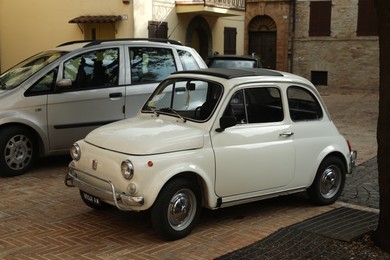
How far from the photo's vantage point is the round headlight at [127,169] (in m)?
5.05

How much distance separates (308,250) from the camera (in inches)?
198

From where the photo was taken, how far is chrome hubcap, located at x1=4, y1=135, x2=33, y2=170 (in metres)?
7.71

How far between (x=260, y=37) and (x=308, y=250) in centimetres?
2495

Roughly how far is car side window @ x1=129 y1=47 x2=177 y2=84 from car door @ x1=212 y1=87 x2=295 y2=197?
10.1 ft

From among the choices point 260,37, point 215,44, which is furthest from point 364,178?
point 260,37

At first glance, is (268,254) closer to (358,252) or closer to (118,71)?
(358,252)

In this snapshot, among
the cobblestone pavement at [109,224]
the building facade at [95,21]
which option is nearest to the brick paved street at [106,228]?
the cobblestone pavement at [109,224]

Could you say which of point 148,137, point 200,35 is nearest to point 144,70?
point 148,137

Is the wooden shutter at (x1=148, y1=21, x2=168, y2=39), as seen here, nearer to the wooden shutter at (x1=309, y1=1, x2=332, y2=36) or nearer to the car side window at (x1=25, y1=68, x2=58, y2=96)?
the car side window at (x1=25, y1=68, x2=58, y2=96)

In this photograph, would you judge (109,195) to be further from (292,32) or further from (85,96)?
(292,32)

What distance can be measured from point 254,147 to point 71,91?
11.3ft

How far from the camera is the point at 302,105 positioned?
21.5 ft

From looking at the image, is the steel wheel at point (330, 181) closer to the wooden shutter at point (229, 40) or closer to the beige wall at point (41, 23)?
the beige wall at point (41, 23)

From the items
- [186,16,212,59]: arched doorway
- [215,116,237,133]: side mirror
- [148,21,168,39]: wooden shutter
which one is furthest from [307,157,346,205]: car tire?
[186,16,212,59]: arched doorway
